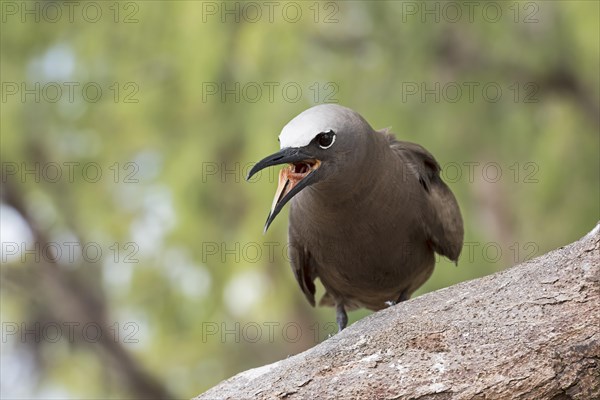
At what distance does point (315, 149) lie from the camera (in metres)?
4.07

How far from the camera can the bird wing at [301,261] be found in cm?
481

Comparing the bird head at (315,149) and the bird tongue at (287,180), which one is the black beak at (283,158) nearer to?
the bird head at (315,149)

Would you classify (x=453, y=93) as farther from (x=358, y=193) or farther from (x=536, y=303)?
(x=536, y=303)

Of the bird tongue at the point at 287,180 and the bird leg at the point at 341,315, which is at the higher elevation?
the bird tongue at the point at 287,180

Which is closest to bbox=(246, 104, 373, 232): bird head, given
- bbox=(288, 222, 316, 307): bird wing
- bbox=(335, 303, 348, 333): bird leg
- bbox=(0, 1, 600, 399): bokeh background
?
bbox=(288, 222, 316, 307): bird wing

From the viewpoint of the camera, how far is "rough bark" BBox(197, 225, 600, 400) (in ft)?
10.5

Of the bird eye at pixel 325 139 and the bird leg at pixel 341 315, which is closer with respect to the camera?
the bird eye at pixel 325 139

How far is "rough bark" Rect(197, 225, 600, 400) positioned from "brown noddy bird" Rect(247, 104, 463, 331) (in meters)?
0.70

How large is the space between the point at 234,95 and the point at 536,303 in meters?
4.54

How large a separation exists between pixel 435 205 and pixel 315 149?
1007mm

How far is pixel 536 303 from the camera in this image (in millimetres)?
3365

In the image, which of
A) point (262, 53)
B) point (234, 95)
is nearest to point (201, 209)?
point (234, 95)

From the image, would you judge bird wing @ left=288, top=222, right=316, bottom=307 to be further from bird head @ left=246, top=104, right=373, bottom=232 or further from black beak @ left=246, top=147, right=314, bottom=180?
black beak @ left=246, top=147, right=314, bottom=180

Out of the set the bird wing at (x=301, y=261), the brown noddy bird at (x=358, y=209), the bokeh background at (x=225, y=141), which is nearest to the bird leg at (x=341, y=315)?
the brown noddy bird at (x=358, y=209)
